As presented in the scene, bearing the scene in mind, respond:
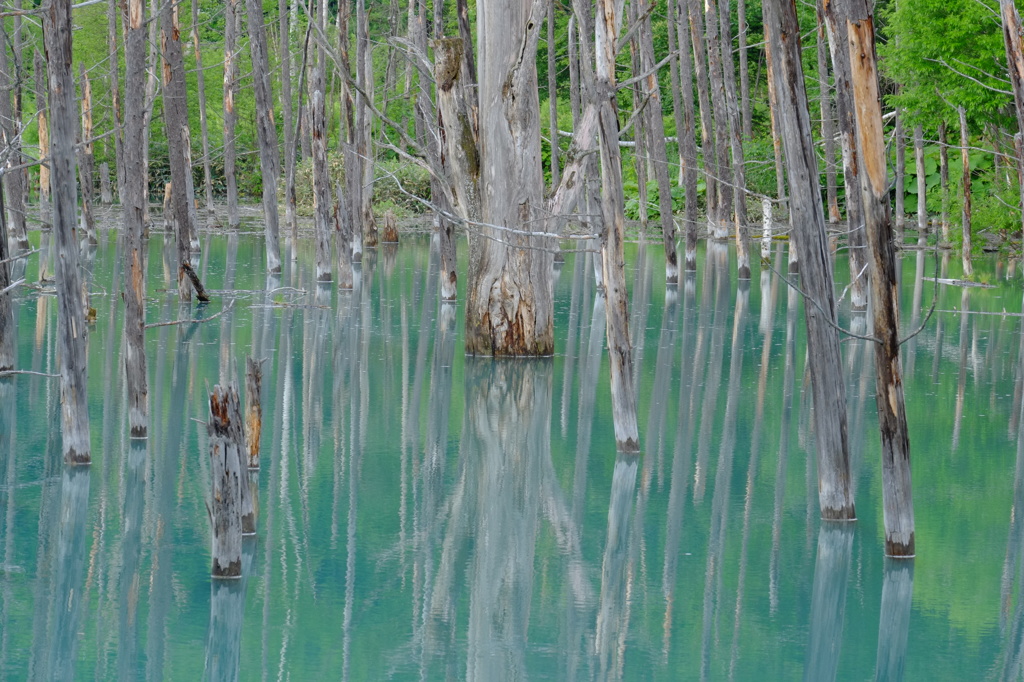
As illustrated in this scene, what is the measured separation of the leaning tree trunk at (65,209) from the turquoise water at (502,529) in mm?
762

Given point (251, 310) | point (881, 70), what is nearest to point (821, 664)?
point (251, 310)

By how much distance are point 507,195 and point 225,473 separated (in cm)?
926

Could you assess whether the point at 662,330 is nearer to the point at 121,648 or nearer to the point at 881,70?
the point at 121,648

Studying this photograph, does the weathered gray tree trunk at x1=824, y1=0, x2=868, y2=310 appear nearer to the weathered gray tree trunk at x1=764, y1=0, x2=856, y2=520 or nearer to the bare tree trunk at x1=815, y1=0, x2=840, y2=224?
the weathered gray tree trunk at x1=764, y1=0, x2=856, y2=520

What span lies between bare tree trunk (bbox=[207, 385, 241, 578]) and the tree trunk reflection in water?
322 centimetres

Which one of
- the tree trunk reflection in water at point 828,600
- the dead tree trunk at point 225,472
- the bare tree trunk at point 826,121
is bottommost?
the tree trunk reflection in water at point 828,600

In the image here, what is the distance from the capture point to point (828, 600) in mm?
7141

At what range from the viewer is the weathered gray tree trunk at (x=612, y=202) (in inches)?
368

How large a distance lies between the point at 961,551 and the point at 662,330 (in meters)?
10.4

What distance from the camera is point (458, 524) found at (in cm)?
842

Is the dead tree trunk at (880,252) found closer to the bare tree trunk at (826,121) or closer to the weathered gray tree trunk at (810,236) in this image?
the weathered gray tree trunk at (810,236)

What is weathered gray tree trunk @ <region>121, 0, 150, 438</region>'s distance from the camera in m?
9.69

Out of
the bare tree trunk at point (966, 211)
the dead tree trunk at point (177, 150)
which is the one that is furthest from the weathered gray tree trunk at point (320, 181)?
the bare tree trunk at point (966, 211)

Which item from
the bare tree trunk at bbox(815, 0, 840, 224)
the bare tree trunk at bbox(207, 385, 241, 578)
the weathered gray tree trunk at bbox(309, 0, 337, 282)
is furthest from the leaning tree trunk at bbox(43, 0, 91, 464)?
the bare tree trunk at bbox(815, 0, 840, 224)
